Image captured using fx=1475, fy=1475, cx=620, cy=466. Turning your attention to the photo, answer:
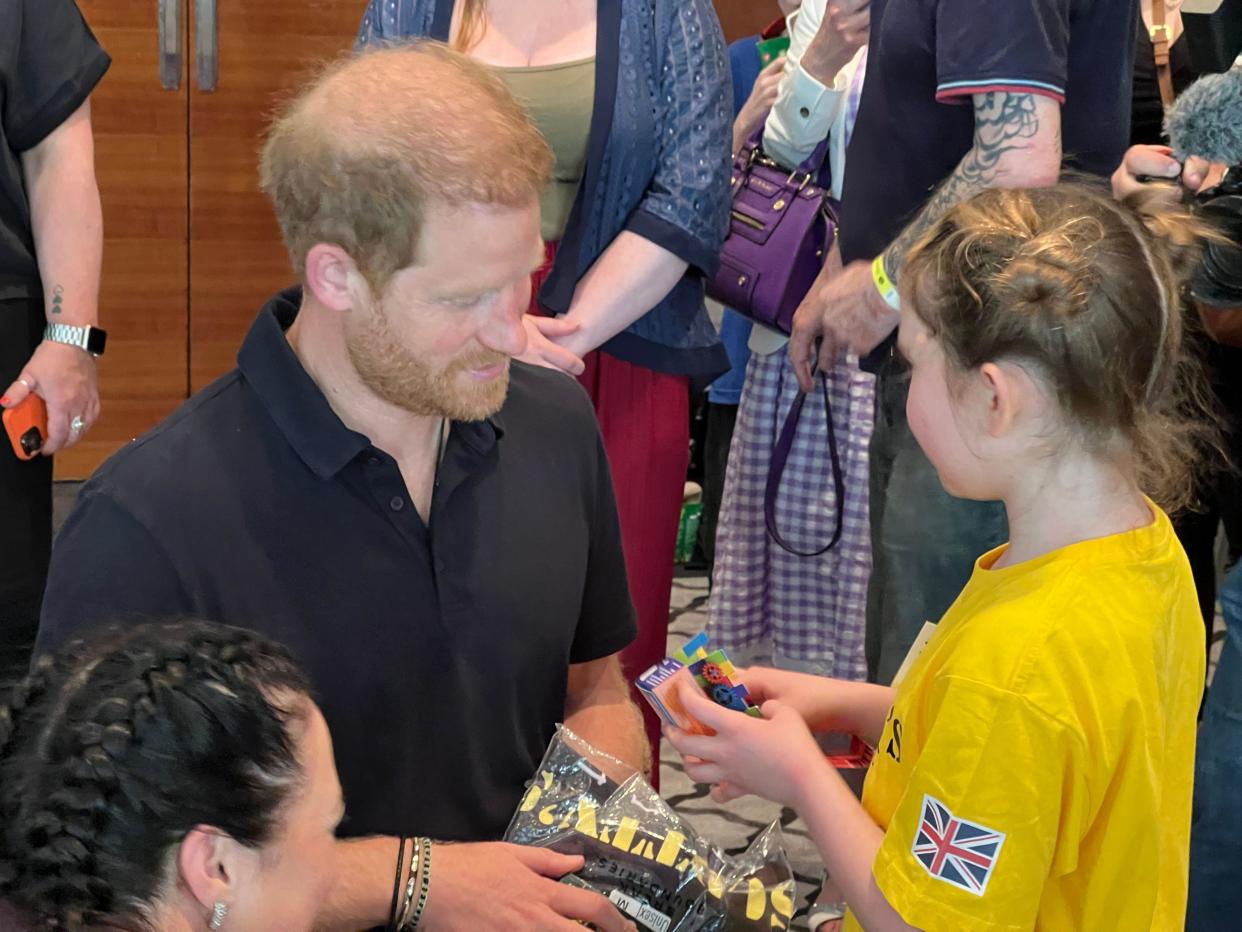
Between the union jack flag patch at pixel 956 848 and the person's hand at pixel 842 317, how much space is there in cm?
85

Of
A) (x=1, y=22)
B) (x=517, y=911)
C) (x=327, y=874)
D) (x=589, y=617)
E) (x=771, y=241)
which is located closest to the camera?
(x=327, y=874)

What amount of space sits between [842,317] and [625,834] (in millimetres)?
908

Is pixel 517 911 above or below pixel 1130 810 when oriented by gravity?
below

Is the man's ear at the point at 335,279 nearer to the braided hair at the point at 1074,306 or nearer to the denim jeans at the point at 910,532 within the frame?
the braided hair at the point at 1074,306

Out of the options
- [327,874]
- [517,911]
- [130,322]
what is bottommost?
[130,322]

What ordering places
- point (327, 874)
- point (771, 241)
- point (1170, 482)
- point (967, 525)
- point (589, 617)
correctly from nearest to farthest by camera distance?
point (327, 874) → point (1170, 482) → point (589, 617) → point (967, 525) → point (771, 241)

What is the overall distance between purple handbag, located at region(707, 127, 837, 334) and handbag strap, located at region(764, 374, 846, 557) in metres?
0.18

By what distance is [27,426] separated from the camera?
7.03ft

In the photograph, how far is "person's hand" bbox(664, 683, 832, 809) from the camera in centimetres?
137

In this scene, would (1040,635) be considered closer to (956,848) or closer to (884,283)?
(956,848)

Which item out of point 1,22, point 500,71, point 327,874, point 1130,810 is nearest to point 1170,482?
point 1130,810

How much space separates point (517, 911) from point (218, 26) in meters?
3.77

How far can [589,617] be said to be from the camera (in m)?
1.68

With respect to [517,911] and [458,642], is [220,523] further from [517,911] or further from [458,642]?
[517,911]
